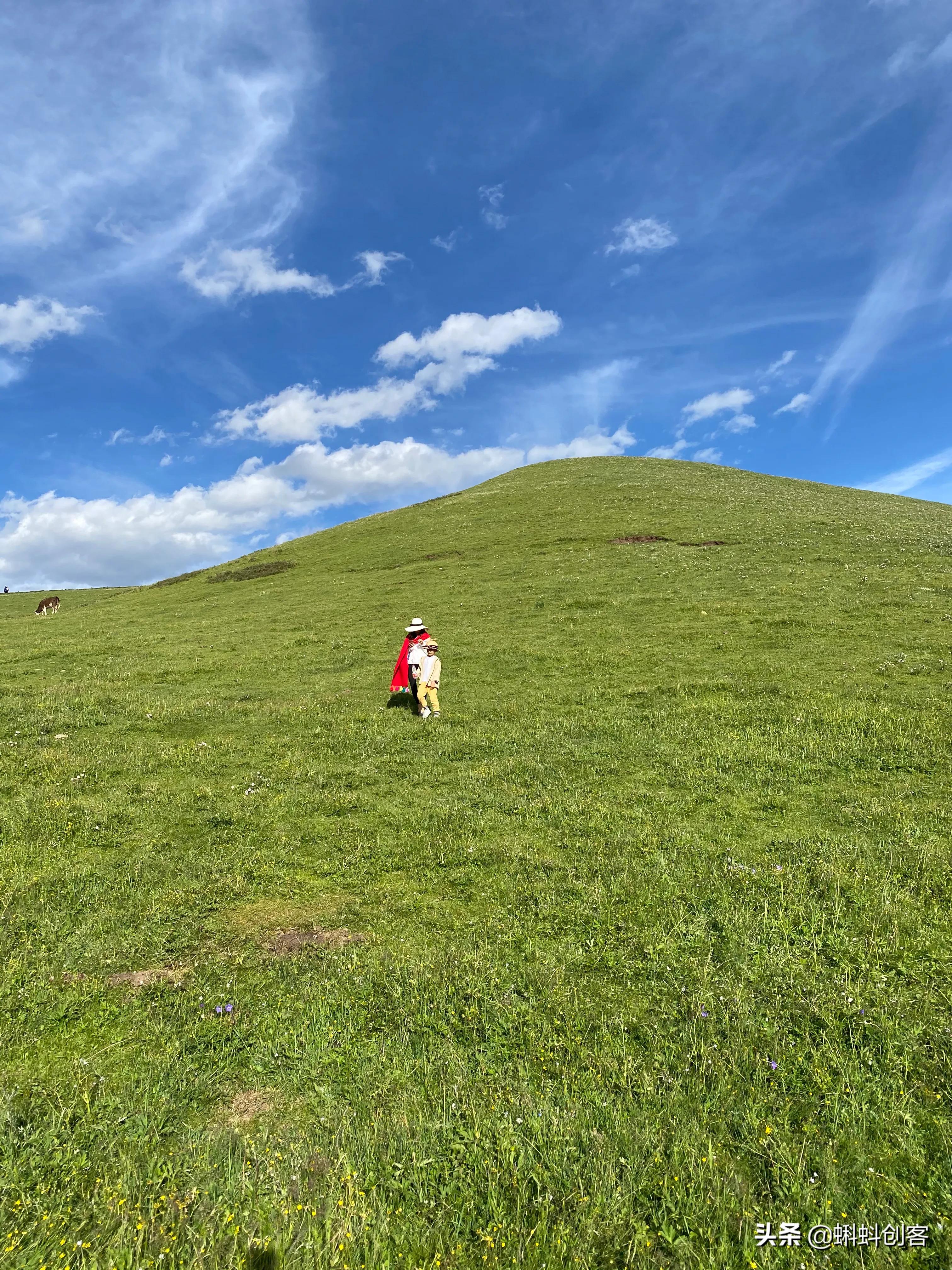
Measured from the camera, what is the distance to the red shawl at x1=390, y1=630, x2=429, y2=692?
19.6 metres

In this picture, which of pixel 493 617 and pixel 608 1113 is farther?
pixel 493 617

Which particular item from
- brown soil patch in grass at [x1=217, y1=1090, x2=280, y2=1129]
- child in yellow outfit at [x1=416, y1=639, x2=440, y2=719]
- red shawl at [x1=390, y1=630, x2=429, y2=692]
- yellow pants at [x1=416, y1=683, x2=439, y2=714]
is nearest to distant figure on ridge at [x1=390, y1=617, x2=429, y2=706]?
red shawl at [x1=390, y1=630, x2=429, y2=692]

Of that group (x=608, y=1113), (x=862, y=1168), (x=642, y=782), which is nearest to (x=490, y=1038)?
(x=608, y=1113)

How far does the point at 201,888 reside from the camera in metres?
9.52

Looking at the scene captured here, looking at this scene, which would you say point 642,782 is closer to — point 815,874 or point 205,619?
point 815,874

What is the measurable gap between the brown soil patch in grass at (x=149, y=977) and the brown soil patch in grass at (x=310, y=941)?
43.3 inches

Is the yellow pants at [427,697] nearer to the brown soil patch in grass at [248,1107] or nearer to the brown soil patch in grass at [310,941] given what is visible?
the brown soil patch in grass at [310,941]

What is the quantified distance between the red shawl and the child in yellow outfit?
32.0 inches

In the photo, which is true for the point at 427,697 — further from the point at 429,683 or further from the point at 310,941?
the point at 310,941

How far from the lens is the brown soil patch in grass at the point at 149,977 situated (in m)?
7.30

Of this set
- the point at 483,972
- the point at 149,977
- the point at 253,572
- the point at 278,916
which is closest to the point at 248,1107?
the point at 149,977

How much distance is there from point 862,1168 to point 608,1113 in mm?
2017

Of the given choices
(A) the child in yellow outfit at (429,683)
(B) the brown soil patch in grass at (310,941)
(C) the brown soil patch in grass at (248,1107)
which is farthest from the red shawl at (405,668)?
(C) the brown soil patch in grass at (248,1107)

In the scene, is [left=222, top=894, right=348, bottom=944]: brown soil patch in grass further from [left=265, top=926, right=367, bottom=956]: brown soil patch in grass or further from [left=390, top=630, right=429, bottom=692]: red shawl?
[left=390, top=630, right=429, bottom=692]: red shawl
